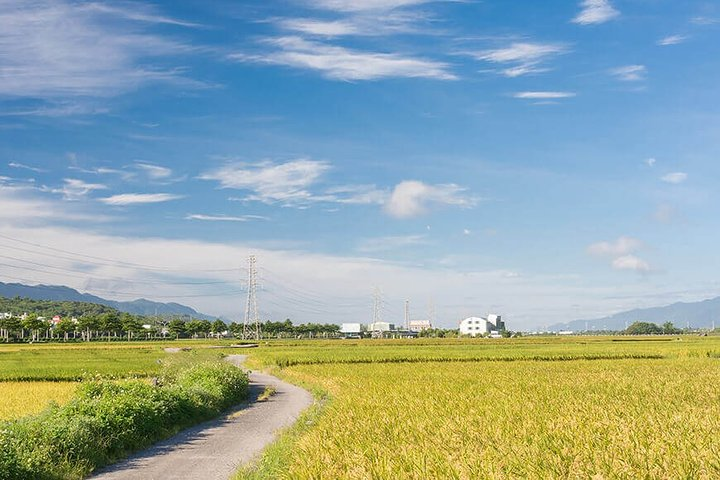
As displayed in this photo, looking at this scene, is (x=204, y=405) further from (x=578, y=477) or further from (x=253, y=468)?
(x=578, y=477)

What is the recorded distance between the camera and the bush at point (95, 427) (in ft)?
51.7

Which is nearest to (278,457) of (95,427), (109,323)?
(95,427)

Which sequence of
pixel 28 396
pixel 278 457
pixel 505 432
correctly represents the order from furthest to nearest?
pixel 28 396
pixel 278 457
pixel 505 432

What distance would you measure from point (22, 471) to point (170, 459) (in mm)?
4631

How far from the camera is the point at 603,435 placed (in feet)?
45.8

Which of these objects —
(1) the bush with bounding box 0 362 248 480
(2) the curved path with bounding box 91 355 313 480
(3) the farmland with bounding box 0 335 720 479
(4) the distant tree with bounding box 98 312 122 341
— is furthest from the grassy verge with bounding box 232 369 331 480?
(4) the distant tree with bounding box 98 312 122 341

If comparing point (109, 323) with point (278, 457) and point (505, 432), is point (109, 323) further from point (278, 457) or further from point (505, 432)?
point (505, 432)

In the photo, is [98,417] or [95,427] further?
[98,417]

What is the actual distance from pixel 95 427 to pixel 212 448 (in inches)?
137

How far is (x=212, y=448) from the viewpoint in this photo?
67.1ft

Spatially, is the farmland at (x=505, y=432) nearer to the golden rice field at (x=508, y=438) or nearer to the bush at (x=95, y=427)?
the golden rice field at (x=508, y=438)

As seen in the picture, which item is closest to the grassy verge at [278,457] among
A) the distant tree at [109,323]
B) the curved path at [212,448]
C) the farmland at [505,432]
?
the farmland at [505,432]

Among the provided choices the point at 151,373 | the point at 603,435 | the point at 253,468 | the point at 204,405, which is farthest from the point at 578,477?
the point at 151,373

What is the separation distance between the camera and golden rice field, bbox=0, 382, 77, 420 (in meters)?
28.3
